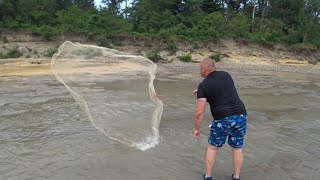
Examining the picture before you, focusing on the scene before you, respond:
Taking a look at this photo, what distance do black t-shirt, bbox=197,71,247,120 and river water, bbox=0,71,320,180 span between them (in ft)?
4.16

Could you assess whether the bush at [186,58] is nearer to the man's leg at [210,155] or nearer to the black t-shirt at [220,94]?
the man's leg at [210,155]

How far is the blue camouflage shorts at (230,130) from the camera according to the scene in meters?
5.94

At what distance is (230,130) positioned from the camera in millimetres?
5992

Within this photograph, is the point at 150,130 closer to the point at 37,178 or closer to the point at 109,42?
the point at 37,178

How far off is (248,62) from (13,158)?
33.4 m

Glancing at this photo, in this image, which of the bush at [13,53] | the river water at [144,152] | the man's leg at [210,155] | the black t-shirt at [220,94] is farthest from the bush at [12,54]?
the black t-shirt at [220,94]

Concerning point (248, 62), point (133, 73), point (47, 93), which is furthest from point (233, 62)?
point (133, 73)

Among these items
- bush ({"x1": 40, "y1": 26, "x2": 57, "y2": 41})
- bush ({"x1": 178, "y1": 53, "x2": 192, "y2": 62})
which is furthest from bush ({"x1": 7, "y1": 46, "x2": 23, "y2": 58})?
bush ({"x1": 178, "y1": 53, "x2": 192, "y2": 62})

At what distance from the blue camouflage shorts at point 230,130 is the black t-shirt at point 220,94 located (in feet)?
0.24

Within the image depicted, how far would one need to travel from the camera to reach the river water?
6.74 m

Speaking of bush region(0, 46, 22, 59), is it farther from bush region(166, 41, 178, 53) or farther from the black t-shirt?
the black t-shirt

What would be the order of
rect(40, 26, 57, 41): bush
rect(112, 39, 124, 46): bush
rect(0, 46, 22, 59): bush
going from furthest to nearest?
1. rect(112, 39, 124, 46): bush
2. rect(40, 26, 57, 41): bush
3. rect(0, 46, 22, 59): bush

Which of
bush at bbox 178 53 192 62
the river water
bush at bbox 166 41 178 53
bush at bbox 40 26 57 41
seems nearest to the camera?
the river water

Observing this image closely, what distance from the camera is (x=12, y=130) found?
922cm
